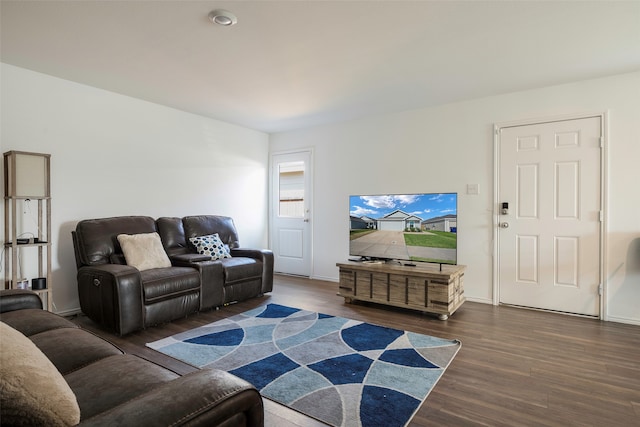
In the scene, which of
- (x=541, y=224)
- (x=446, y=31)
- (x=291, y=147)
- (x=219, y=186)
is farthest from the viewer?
(x=291, y=147)

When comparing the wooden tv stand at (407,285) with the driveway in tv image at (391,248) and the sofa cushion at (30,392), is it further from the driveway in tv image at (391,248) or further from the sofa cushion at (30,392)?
the sofa cushion at (30,392)

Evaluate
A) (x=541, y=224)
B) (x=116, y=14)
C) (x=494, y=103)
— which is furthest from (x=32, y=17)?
(x=541, y=224)

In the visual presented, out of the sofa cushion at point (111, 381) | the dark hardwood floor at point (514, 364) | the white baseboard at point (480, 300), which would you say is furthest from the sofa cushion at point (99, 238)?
the white baseboard at point (480, 300)

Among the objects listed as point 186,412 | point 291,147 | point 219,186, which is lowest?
point 186,412

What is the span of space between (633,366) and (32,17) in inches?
189

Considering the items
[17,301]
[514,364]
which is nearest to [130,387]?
[17,301]

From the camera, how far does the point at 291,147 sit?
5.56 metres

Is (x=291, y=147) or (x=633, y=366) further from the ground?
(x=291, y=147)

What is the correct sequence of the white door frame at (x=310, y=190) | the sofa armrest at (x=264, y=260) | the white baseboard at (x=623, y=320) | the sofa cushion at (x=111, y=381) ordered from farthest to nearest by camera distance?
1. the white door frame at (x=310, y=190)
2. the sofa armrest at (x=264, y=260)
3. the white baseboard at (x=623, y=320)
4. the sofa cushion at (x=111, y=381)

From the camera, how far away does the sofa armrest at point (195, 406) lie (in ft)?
2.60

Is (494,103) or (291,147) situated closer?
(494,103)

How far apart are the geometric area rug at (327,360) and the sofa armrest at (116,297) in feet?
1.10

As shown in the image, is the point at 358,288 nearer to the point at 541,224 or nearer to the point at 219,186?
the point at 541,224

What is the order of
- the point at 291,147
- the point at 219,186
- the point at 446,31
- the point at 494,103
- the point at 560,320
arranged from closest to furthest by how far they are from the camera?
the point at 446,31, the point at 560,320, the point at 494,103, the point at 219,186, the point at 291,147
